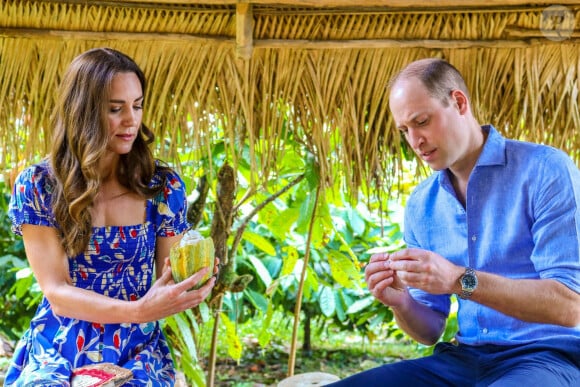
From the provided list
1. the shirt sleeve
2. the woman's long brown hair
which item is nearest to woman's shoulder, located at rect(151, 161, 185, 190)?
the woman's long brown hair

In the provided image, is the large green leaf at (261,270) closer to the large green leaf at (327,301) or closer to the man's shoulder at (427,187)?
the large green leaf at (327,301)

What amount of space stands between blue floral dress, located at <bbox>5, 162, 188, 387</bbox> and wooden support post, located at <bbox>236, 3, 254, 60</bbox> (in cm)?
83

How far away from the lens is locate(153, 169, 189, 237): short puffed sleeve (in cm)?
260

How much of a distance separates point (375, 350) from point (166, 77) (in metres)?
3.67

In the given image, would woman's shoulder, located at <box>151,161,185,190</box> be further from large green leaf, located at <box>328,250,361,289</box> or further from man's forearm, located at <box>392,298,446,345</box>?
large green leaf, located at <box>328,250,361,289</box>

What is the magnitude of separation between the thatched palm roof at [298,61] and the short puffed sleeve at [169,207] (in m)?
0.64

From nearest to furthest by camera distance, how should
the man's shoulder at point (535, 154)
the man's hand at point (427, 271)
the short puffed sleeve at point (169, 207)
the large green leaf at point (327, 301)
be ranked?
the man's hand at point (427, 271)
the man's shoulder at point (535, 154)
the short puffed sleeve at point (169, 207)
the large green leaf at point (327, 301)

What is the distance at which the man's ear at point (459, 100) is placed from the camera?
2.50 metres

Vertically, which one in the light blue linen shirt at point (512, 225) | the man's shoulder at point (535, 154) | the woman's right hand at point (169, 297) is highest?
the man's shoulder at point (535, 154)

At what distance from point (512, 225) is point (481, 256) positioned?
144 mm

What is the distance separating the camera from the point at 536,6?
9.86 ft

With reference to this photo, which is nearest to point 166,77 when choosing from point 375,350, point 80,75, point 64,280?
point 80,75

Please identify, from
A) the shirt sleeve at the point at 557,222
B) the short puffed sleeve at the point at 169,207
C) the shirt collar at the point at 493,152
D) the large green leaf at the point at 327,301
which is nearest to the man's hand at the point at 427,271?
the shirt sleeve at the point at 557,222

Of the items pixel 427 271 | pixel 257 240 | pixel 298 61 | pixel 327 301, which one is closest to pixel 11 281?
pixel 257 240
